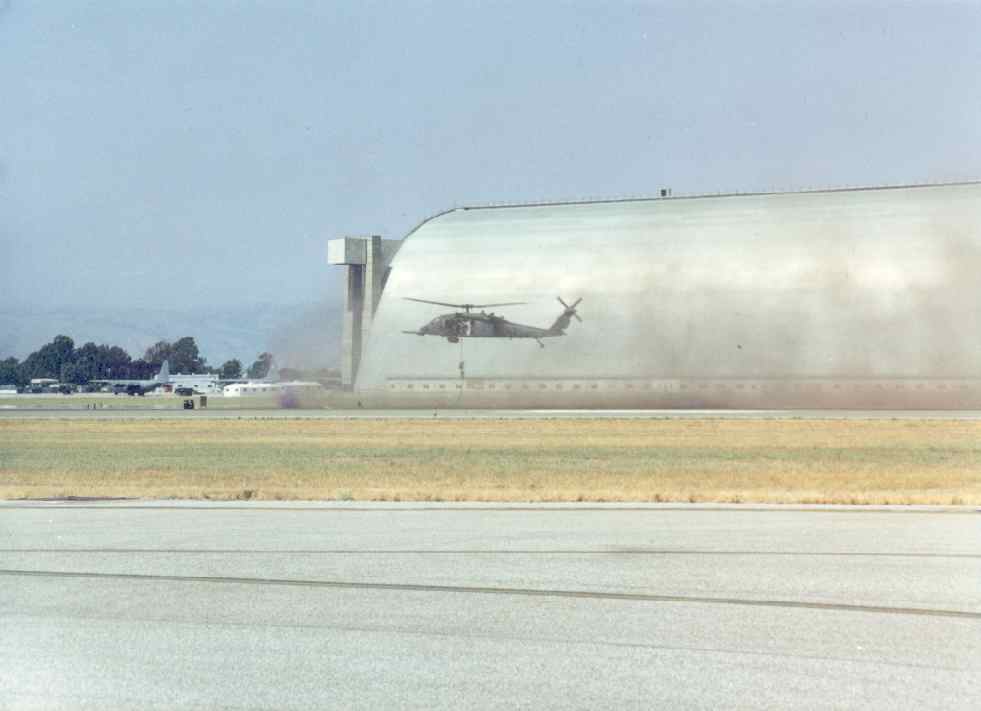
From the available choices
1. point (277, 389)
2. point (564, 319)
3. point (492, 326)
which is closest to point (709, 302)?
point (564, 319)

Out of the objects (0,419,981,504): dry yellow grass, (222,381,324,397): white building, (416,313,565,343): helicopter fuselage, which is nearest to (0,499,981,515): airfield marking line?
(0,419,981,504): dry yellow grass

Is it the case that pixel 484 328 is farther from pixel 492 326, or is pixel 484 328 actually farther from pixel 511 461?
pixel 511 461

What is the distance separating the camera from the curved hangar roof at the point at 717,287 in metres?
91.5

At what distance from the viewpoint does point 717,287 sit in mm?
97625

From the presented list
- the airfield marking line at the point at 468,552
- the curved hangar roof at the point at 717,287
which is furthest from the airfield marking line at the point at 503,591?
the curved hangar roof at the point at 717,287

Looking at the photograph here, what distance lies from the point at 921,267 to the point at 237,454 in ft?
201

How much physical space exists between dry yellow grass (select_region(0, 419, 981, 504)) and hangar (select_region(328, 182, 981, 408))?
23267 millimetres

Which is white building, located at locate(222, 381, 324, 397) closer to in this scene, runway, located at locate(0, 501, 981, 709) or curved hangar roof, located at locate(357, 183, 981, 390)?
curved hangar roof, located at locate(357, 183, 981, 390)

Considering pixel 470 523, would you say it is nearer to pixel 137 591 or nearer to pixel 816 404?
pixel 137 591

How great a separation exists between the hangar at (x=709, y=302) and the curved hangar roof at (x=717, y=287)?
109mm

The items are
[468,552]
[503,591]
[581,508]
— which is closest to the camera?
[503,591]

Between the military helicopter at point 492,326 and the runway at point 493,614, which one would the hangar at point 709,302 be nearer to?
the military helicopter at point 492,326

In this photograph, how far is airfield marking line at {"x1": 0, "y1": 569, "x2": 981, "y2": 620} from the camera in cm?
1294

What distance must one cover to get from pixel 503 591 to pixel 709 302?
8495 cm
